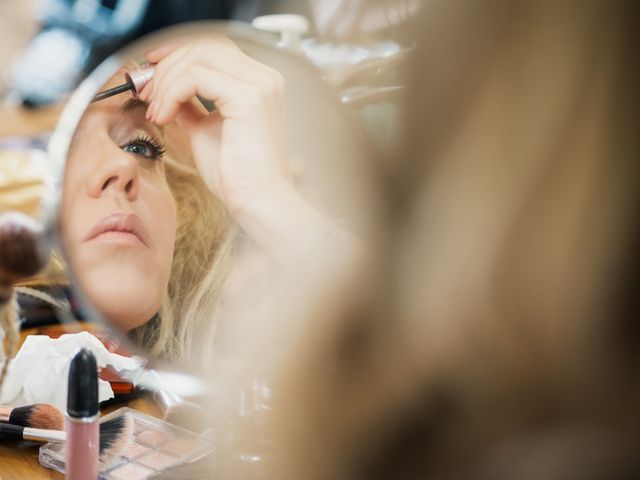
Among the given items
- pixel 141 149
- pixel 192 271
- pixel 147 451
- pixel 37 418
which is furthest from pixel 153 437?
pixel 141 149

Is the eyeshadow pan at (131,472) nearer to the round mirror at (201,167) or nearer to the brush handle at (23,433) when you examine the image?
the brush handle at (23,433)

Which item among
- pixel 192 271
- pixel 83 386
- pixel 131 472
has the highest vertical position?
pixel 192 271

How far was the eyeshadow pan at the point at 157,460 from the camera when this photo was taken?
643 mm

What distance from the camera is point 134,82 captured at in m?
0.55

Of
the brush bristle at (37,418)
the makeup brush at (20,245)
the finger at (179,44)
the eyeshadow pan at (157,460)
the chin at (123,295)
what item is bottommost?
the eyeshadow pan at (157,460)

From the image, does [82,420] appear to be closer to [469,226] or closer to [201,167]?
[201,167]

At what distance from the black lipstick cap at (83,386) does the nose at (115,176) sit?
0.15m

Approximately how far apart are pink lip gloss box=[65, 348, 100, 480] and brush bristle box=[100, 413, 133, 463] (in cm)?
5

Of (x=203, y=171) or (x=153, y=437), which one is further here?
(x=153, y=437)

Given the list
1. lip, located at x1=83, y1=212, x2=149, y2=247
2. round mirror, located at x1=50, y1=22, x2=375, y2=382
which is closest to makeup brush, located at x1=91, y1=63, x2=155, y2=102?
round mirror, located at x1=50, y1=22, x2=375, y2=382

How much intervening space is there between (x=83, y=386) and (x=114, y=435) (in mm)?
142

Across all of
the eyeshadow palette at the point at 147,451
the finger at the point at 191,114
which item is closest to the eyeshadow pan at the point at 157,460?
the eyeshadow palette at the point at 147,451

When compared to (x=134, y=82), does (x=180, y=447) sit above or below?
below

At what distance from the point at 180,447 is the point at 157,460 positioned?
0.09 feet
